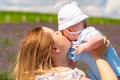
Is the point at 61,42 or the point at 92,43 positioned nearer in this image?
the point at 92,43

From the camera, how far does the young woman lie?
Answer: 3.85 metres

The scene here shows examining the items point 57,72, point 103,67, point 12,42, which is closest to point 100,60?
point 103,67

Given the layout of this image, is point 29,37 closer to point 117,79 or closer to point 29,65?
point 29,65

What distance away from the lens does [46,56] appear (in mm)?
3863

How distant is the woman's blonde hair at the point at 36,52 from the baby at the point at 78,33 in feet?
0.41

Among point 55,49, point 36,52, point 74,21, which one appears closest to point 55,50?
point 55,49

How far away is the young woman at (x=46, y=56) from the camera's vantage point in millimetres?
3848

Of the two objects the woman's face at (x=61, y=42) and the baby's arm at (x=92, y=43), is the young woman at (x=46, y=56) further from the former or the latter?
the baby's arm at (x=92, y=43)


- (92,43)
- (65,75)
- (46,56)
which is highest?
Answer: (92,43)

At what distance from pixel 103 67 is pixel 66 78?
0.86 feet

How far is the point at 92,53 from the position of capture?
3.79m

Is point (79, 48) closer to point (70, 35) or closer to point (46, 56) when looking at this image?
point (70, 35)

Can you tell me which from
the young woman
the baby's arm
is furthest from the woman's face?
the baby's arm

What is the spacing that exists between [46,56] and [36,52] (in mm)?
69
